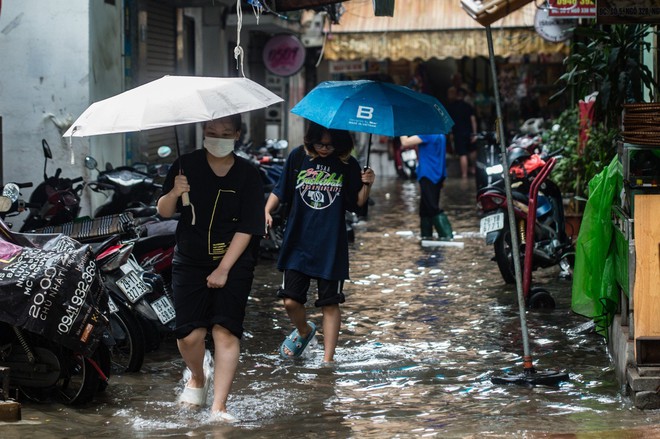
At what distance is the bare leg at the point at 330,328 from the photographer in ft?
24.7

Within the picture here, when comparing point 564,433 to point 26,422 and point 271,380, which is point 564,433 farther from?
point 26,422

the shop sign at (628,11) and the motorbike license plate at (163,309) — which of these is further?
the motorbike license plate at (163,309)

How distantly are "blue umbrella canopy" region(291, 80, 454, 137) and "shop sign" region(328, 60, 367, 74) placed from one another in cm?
1857

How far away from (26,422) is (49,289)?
724mm

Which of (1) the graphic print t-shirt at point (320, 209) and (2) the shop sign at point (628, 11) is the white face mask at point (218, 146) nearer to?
(1) the graphic print t-shirt at point (320, 209)

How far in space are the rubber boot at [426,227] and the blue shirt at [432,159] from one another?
1.91 ft

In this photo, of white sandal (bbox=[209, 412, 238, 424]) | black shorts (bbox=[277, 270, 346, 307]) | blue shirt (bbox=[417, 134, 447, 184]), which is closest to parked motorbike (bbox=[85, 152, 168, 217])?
black shorts (bbox=[277, 270, 346, 307])

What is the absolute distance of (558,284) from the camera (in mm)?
10836

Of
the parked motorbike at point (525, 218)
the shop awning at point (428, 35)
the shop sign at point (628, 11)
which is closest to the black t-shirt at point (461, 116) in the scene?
the shop awning at point (428, 35)

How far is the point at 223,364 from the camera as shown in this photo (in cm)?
604

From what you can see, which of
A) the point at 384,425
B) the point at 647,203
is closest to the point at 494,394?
the point at 384,425

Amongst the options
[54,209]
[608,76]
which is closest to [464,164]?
[608,76]

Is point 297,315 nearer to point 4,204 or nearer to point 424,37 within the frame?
point 4,204

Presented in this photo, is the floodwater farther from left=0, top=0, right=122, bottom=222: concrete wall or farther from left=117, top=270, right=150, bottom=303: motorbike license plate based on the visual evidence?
left=0, top=0, right=122, bottom=222: concrete wall
